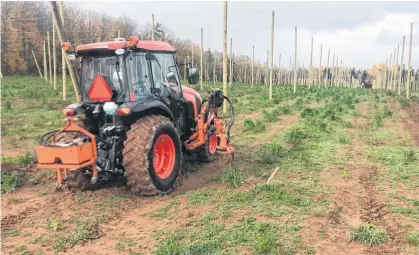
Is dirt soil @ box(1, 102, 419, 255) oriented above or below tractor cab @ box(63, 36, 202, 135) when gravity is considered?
below

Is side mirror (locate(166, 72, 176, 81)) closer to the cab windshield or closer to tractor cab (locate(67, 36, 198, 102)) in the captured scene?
tractor cab (locate(67, 36, 198, 102))

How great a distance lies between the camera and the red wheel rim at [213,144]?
28.2ft

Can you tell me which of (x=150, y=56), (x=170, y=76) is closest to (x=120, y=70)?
(x=150, y=56)

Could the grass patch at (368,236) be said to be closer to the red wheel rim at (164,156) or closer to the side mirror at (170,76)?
the red wheel rim at (164,156)

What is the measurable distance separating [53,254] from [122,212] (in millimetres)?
1380

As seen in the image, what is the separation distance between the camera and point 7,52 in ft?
156

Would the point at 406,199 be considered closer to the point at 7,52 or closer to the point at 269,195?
the point at 269,195

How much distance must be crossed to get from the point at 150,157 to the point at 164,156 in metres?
0.78

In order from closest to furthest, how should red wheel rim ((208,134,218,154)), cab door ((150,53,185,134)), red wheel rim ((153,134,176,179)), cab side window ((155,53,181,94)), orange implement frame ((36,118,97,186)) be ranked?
orange implement frame ((36,118,97,186))
red wheel rim ((153,134,176,179))
cab door ((150,53,185,134))
cab side window ((155,53,181,94))
red wheel rim ((208,134,218,154))

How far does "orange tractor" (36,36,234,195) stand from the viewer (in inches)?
225

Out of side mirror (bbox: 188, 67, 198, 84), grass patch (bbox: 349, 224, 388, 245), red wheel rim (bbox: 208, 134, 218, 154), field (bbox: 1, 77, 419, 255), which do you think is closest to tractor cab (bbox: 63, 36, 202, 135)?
side mirror (bbox: 188, 67, 198, 84)

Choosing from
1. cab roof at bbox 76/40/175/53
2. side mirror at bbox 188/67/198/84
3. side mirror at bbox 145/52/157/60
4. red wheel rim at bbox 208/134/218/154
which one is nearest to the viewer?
cab roof at bbox 76/40/175/53

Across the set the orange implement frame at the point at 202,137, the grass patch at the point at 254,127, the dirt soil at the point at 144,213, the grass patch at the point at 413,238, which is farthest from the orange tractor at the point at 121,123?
the grass patch at the point at 254,127

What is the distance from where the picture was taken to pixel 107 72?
6395 mm
